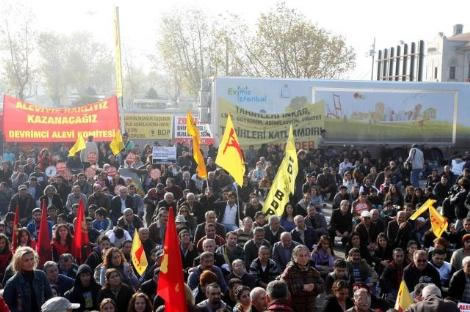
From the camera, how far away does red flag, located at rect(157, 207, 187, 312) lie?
641cm

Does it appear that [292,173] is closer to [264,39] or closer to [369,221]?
[369,221]

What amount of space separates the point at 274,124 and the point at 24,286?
18.1 meters

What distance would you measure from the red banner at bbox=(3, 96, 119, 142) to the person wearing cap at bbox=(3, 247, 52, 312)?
54.3 feet

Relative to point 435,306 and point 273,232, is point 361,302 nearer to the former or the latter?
point 435,306

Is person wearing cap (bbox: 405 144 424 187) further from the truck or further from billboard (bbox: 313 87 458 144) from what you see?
billboard (bbox: 313 87 458 144)

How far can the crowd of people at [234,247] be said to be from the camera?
742 cm

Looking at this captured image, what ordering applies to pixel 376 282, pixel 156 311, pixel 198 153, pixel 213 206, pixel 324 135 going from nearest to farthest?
pixel 156 311 < pixel 376 282 < pixel 213 206 < pixel 198 153 < pixel 324 135

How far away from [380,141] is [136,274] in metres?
19.8

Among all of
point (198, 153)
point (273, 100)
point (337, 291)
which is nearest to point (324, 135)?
point (273, 100)

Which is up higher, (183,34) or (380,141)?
(183,34)

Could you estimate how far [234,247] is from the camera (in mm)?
10188

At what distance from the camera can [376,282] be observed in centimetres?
989

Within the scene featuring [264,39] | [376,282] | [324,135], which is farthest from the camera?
[264,39]

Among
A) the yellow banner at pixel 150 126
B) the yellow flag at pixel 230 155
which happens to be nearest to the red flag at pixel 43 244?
the yellow flag at pixel 230 155
